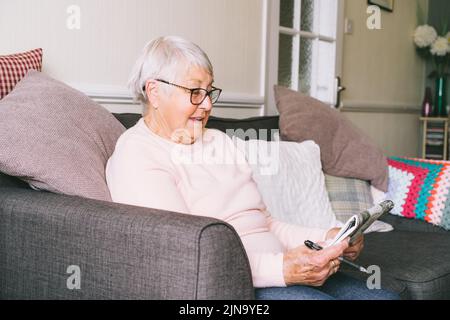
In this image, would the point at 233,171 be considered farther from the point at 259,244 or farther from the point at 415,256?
the point at 415,256

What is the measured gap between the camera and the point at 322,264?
1.17 m

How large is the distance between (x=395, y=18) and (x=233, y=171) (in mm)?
3171

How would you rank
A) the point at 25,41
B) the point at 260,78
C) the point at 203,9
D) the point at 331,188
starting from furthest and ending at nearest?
1. the point at 260,78
2. the point at 203,9
3. the point at 331,188
4. the point at 25,41

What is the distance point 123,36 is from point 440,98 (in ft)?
10.3

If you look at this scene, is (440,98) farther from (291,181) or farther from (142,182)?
(142,182)

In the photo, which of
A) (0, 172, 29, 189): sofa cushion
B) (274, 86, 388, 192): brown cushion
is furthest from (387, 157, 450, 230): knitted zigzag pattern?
(0, 172, 29, 189): sofa cushion

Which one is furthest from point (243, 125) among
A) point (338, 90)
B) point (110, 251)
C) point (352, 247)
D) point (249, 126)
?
point (338, 90)

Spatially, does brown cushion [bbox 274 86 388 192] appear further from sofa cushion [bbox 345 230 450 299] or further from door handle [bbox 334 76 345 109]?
door handle [bbox 334 76 345 109]

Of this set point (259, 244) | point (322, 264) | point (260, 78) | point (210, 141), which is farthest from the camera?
point (260, 78)

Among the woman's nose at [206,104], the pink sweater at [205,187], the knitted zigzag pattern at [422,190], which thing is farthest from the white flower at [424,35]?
the woman's nose at [206,104]

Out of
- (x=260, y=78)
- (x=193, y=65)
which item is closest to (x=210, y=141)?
(x=193, y=65)

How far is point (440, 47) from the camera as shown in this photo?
439cm

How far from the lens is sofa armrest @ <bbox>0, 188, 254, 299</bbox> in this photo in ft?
3.25

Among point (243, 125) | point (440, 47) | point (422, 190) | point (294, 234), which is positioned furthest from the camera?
point (440, 47)
